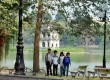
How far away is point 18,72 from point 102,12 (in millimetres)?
12959

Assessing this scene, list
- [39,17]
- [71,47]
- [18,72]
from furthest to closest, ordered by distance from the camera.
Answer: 1. [71,47]
2. [39,17]
3. [18,72]

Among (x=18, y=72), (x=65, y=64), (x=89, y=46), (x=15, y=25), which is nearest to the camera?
(x=18, y=72)

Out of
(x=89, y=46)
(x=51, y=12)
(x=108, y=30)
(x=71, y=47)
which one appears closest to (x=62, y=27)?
(x=51, y=12)

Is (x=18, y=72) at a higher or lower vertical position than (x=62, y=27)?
lower

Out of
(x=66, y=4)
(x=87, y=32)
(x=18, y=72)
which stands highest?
(x=66, y=4)

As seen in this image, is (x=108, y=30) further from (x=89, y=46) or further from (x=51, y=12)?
(x=89, y=46)

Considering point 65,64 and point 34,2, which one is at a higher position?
point 34,2

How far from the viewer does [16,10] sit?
3222cm

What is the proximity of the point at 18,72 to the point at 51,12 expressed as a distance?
40.0 feet

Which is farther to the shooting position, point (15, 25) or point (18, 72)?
point (15, 25)

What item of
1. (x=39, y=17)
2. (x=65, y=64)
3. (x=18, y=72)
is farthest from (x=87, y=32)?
(x=18, y=72)

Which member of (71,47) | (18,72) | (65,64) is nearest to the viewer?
(18,72)

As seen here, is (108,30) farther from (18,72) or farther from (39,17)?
(18,72)

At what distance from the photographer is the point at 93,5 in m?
31.3
